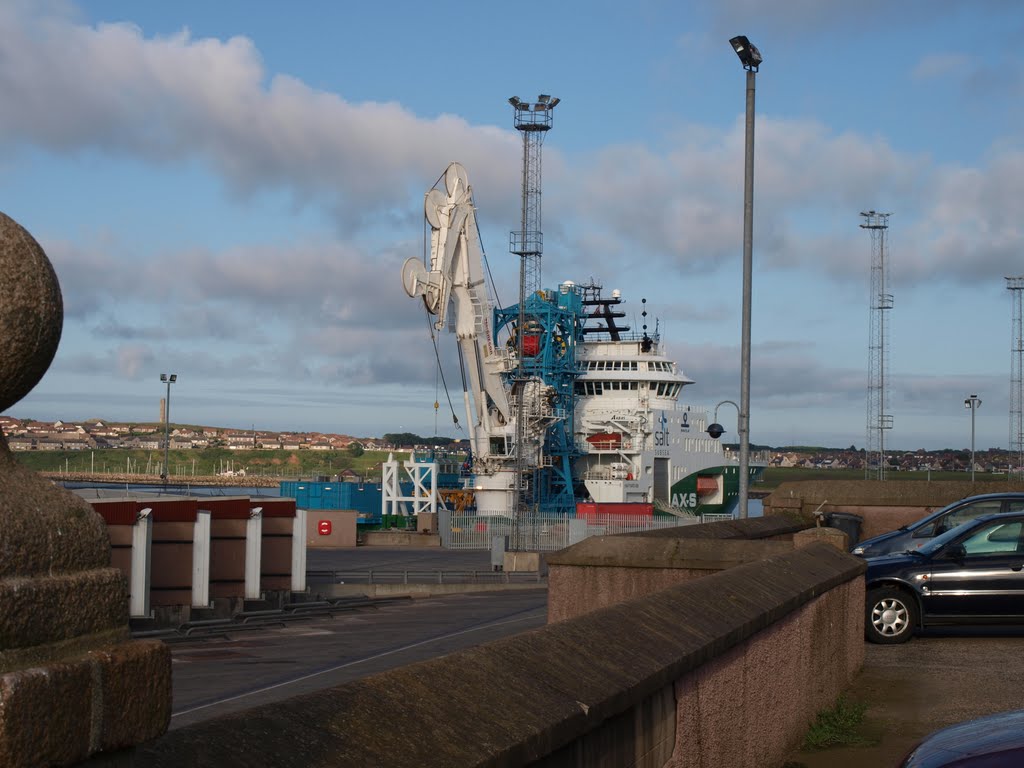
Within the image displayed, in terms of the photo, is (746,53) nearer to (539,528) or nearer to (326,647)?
(326,647)

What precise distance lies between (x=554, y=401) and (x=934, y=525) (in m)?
39.8

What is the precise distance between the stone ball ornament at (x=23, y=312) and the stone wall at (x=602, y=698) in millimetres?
727

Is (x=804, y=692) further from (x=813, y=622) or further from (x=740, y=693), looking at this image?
(x=740, y=693)

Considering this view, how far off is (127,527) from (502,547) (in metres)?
15.8

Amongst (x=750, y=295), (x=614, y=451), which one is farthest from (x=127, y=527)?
(x=614, y=451)

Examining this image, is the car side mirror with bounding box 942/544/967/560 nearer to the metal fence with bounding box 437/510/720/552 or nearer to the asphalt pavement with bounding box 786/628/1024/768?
the asphalt pavement with bounding box 786/628/1024/768

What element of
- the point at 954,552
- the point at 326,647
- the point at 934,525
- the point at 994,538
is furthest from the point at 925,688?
the point at 326,647

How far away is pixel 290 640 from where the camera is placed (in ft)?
70.2

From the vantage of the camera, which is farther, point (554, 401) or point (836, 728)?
point (554, 401)

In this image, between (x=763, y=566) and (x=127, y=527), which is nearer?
(x=763, y=566)

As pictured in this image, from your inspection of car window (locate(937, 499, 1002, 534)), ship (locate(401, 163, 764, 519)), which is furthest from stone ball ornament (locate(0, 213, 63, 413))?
Answer: ship (locate(401, 163, 764, 519))

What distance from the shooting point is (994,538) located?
12.6 metres

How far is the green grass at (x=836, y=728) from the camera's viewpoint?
8.47 m

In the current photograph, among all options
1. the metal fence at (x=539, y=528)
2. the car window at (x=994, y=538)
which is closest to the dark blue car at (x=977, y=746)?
the car window at (x=994, y=538)
